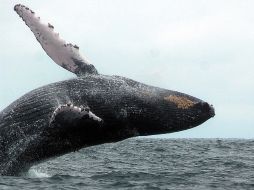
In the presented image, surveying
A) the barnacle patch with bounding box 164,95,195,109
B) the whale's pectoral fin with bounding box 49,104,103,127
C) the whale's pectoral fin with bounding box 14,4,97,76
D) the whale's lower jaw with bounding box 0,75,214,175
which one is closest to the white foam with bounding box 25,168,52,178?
the whale's lower jaw with bounding box 0,75,214,175

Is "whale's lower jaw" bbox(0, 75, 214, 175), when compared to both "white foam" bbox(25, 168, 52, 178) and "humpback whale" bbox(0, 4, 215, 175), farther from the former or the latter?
"white foam" bbox(25, 168, 52, 178)

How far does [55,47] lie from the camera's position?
35.4 ft

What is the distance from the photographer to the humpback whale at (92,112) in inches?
369

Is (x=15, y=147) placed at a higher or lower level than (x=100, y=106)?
lower

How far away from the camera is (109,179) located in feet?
39.4

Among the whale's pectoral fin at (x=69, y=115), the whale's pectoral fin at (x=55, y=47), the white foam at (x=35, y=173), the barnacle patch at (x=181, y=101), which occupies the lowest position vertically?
the white foam at (x=35, y=173)

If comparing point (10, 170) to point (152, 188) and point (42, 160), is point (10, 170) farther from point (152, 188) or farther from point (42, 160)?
point (152, 188)

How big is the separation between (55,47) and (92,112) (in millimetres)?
1999

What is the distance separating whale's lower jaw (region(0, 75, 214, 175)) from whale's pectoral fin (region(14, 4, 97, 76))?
781 millimetres

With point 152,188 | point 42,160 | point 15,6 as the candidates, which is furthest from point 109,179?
point 15,6

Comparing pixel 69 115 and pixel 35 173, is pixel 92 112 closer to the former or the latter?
pixel 69 115

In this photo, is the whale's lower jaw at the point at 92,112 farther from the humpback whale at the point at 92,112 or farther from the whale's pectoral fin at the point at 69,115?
the whale's pectoral fin at the point at 69,115

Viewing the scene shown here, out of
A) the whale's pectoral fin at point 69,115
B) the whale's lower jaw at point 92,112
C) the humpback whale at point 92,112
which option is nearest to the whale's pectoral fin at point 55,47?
the humpback whale at point 92,112

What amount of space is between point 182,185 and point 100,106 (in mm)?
2998
